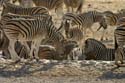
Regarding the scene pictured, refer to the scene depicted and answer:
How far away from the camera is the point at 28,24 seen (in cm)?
1430

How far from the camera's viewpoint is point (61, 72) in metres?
12.7

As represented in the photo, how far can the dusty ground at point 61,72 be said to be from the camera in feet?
40.0

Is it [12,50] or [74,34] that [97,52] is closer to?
[74,34]

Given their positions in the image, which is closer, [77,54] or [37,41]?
[37,41]

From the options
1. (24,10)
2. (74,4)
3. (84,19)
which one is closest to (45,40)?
(24,10)

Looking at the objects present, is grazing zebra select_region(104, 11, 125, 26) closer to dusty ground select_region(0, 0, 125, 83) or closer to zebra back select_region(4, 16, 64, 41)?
zebra back select_region(4, 16, 64, 41)

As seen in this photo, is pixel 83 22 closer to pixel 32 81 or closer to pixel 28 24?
pixel 28 24

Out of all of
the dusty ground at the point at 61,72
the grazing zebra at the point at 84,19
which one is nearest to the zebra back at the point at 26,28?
the dusty ground at the point at 61,72

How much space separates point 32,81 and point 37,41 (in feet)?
8.02

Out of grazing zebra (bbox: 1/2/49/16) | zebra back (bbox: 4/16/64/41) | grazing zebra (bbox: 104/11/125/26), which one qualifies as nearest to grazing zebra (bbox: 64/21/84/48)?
grazing zebra (bbox: 1/2/49/16)

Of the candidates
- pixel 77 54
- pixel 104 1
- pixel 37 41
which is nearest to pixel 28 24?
pixel 37 41

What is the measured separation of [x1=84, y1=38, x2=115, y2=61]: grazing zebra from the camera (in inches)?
629

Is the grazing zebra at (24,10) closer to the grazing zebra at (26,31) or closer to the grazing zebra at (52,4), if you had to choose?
the grazing zebra at (52,4)

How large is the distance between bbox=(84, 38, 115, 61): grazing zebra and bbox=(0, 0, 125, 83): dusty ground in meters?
2.68
